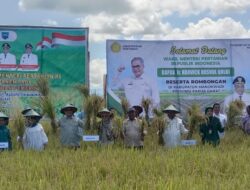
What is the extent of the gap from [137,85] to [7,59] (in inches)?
149

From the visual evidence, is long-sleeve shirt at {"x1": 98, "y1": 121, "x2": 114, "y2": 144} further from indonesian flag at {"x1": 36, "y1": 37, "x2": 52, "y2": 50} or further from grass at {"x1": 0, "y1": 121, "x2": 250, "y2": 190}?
indonesian flag at {"x1": 36, "y1": 37, "x2": 52, "y2": 50}

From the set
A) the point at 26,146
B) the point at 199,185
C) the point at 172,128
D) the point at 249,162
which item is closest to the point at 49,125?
the point at 26,146

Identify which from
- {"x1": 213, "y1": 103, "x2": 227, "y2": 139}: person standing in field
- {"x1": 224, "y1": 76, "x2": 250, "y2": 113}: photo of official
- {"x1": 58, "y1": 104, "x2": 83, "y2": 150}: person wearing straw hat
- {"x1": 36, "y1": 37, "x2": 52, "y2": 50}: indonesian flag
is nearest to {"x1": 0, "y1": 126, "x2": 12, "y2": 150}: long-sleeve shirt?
{"x1": 58, "y1": 104, "x2": 83, "y2": 150}: person wearing straw hat

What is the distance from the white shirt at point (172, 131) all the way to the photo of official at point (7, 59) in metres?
6.75

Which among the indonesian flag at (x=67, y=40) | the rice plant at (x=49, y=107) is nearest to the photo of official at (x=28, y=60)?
the indonesian flag at (x=67, y=40)

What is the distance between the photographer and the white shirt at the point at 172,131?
1102 centimetres

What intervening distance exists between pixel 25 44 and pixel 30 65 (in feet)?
2.07

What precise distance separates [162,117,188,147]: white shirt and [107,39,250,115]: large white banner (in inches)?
199

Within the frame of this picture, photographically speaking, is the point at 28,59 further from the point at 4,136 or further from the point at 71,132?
the point at 4,136

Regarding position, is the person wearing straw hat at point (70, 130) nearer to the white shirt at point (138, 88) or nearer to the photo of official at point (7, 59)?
the white shirt at point (138, 88)

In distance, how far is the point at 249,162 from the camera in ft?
29.6

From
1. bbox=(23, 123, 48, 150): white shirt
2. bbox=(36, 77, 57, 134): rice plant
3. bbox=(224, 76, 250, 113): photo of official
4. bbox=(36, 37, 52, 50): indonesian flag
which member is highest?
bbox=(36, 37, 52, 50): indonesian flag

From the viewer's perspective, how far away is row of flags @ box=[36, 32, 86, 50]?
16516 mm

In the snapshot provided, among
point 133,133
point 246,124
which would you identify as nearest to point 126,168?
point 133,133
